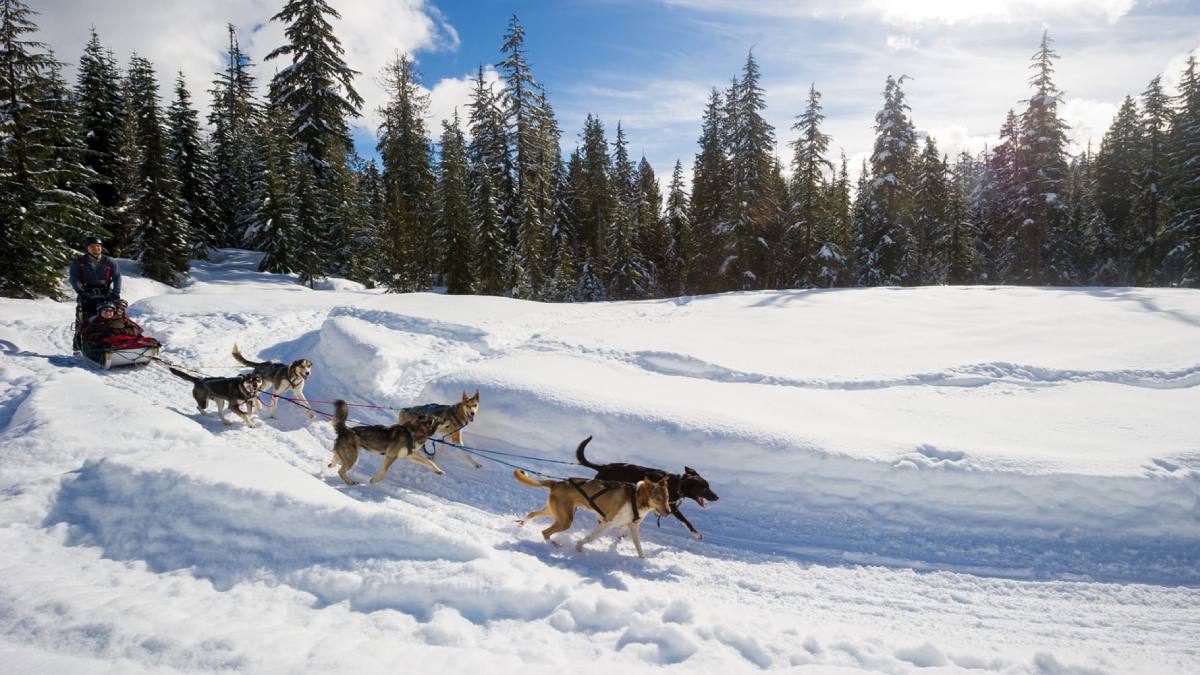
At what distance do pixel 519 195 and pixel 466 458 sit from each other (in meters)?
24.5

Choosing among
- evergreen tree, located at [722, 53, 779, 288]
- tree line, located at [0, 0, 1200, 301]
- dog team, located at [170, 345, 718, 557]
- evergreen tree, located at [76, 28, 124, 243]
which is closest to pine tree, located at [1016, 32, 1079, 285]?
tree line, located at [0, 0, 1200, 301]

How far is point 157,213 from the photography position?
88.0ft

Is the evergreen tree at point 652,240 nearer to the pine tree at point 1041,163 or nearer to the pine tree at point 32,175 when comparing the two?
the pine tree at point 1041,163

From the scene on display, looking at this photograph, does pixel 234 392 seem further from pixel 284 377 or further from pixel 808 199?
pixel 808 199

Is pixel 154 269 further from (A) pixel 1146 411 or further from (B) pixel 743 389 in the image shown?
(A) pixel 1146 411

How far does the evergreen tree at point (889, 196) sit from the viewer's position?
95.1 feet

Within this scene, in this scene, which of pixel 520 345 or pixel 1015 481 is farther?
pixel 520 345

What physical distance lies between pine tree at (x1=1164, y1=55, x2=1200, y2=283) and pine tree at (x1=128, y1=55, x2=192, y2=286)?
5162 centimetres

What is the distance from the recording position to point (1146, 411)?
723 cm

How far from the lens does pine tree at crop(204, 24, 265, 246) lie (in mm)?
37000

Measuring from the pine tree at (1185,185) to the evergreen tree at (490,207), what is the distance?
3533 centimetres

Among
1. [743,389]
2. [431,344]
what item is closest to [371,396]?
[431,344]

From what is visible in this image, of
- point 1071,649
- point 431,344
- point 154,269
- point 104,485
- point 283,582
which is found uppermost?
point 154,269

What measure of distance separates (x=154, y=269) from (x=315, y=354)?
74.4 feet
